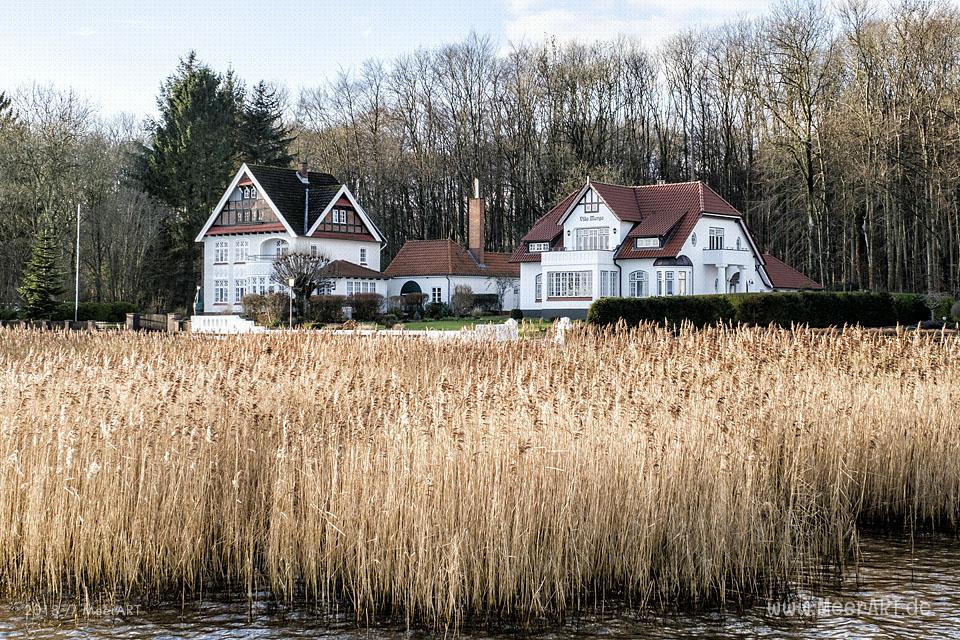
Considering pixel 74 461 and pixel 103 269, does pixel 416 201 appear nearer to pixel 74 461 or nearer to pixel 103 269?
pixel 103 269

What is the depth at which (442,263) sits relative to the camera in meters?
54.5

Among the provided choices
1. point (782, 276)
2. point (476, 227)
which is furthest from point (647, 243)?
point (476, 227)

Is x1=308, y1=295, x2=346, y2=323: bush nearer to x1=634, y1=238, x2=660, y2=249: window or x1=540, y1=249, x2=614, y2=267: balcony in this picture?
x1=540, y1=249, x2=614, y2=267: balcony

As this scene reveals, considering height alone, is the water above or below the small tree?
below

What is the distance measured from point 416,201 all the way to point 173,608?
196 ft

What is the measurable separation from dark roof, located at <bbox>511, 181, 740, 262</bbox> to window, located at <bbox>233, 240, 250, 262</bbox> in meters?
15.1

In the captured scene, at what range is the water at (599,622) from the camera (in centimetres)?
681

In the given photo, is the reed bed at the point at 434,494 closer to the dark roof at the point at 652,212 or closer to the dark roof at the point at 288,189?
the dark roof at the point at 652,212

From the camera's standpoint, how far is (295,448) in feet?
24.7

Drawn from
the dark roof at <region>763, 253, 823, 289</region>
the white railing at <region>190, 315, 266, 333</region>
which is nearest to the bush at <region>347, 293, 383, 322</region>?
the white railing at <region>190, 315, 266, 333</region>

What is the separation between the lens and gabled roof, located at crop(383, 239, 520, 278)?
5444 centimetres

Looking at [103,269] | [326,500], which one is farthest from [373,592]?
[103,269]

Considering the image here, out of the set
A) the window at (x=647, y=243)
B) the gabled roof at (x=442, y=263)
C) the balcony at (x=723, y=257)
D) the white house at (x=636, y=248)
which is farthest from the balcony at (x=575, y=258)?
the gabled roof at (x=442, y=263)

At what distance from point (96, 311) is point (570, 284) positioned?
20888 millimetres
